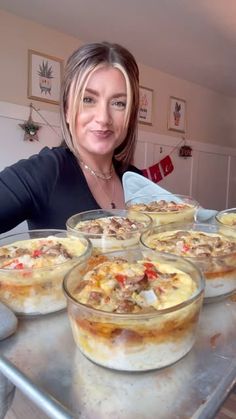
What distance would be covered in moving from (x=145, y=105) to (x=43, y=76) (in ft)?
3.52

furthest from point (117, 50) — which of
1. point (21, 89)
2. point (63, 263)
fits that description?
point (21, 89)

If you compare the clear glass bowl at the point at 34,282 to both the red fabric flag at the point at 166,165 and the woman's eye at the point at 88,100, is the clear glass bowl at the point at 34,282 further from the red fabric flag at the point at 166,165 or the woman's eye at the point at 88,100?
the red fabric flag at the point at 166,165

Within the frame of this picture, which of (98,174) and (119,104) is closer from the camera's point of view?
(119,104)

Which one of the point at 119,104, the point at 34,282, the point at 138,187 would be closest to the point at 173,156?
the point at 119,104

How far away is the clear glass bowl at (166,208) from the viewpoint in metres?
0.70

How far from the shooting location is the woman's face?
96 centimetres

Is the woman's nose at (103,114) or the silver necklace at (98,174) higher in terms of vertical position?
the woman's nose at (103,114)

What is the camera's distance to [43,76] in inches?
82.4

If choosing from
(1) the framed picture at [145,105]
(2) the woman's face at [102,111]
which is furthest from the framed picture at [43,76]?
(2) the woman's face at [102,111]

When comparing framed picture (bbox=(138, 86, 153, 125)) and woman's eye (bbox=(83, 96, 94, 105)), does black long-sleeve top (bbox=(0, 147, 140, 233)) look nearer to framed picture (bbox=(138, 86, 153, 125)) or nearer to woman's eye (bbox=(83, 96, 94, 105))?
woman's eye (bbox=(83, 96, 94, 105))

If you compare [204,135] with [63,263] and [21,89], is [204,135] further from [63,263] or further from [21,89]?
[63,263]

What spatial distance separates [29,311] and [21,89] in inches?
74.1

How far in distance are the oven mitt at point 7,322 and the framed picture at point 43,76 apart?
191 cm

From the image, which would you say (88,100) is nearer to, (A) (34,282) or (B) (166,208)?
(B) (166,208)
